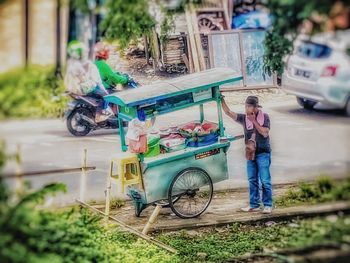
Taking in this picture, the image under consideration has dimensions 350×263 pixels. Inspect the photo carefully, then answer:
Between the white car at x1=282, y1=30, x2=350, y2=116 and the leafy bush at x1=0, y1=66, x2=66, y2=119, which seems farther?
the white car at x1=282, y1=30, x2=350, y2=116

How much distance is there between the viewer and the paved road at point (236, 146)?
7.10m

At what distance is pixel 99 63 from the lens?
308 inches

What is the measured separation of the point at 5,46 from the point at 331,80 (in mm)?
2977

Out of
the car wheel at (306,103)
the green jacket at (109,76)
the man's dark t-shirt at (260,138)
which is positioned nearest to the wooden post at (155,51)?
the green jacket at (109,76)

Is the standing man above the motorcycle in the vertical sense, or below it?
below

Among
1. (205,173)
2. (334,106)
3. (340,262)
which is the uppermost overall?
(334,106)

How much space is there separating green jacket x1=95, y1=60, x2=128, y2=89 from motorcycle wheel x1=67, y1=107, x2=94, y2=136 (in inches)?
28.0

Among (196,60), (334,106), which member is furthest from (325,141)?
(196,60)

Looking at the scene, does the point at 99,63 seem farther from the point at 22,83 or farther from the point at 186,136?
the point at 22,83

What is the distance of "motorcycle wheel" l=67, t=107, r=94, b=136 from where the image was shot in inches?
331

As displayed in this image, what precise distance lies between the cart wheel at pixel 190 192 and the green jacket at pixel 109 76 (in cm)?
137

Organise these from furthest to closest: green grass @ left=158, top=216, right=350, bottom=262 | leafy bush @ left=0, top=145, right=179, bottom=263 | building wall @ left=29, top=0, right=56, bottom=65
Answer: green grass @ left=158, top=216, right=350, bottom=262, building wall @ left=29, top=0, right=56, bottom=65, leafy bush @ left=0, top=145, right=179, bottom=263

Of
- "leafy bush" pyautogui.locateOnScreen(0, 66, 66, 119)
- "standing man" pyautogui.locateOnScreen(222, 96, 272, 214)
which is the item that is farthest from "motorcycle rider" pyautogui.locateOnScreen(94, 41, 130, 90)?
"leafy bush" pyautogui.locateOnScreen(0, 66, 66, 119)

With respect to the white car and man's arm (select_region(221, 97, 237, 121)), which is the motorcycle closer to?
man's arm (select_region(221, 97, 237, 121))
